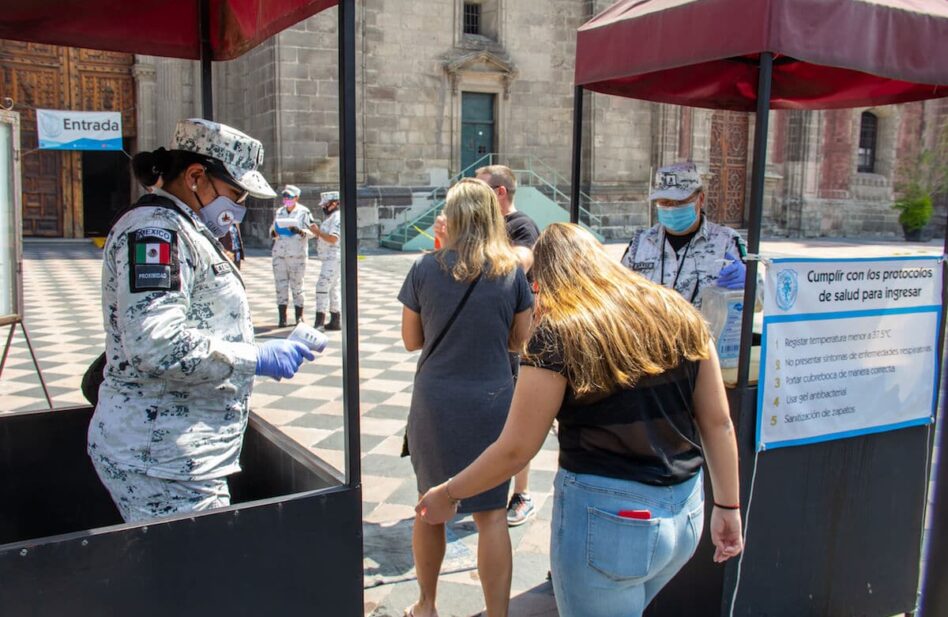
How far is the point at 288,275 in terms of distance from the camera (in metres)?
9.55

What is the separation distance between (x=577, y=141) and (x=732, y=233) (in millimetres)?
831

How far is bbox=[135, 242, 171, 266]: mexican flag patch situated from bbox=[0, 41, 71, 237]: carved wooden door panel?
61.7 ft

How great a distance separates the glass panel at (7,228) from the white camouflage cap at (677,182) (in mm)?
3919

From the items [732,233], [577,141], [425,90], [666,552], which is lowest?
[666,552]

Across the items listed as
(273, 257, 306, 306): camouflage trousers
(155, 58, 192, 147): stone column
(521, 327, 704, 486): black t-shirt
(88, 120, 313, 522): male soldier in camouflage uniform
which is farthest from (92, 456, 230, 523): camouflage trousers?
(155, 58, 192, 147): stone column

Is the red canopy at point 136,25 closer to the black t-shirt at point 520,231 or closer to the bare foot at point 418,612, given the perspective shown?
the black t-shirt at point 520,231

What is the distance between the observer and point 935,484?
1680 millimetres

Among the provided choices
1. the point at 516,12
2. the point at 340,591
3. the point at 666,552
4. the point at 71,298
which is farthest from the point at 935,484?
the point at 516,12

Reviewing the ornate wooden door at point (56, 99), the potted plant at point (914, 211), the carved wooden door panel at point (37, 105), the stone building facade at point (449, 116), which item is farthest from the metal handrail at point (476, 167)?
the potted plant at point (914, 211)

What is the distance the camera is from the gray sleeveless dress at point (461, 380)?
2869 mm

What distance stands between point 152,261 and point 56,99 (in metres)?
19.9

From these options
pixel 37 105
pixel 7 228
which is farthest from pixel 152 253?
pixel 37 105

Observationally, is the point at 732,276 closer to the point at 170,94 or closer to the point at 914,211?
the point at 170,94

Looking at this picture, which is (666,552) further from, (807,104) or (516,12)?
(516,12)
